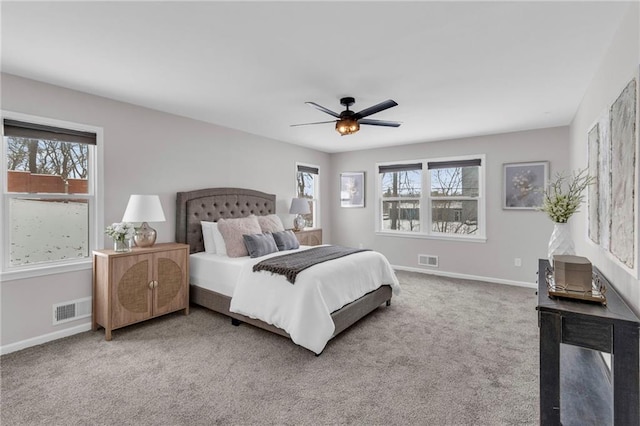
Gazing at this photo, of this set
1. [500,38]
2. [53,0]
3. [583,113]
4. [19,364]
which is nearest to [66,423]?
[19,364]

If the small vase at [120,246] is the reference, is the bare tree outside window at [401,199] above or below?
above

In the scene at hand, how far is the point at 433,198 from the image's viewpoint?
5.78m

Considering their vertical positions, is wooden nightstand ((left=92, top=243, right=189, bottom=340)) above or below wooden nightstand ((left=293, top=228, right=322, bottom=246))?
below

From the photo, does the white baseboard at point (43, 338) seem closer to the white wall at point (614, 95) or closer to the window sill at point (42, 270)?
the window sill at point (42, 270)

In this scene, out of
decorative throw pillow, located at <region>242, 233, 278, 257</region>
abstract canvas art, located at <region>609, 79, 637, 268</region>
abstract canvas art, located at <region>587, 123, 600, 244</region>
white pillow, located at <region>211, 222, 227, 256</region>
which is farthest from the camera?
white pillow, located at <region>211, 222, 227, 256</region>

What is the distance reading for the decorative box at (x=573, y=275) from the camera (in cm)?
172

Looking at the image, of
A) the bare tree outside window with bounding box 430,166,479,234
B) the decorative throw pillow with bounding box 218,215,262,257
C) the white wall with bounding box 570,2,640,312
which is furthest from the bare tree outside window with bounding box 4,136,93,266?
the bare tree outside window with bounding box 430,166,479,234

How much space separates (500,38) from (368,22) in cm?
98

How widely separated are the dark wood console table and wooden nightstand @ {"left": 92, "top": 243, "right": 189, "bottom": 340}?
135 inches

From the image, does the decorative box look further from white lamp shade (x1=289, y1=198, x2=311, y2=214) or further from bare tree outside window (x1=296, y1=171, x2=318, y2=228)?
bare tree outside window (x1=296, y1=171, x2=318, y2=228)

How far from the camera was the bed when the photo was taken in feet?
10.2

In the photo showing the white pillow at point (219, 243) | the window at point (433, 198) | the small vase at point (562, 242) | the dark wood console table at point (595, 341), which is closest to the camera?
the dark wood console table at point (595, 341)

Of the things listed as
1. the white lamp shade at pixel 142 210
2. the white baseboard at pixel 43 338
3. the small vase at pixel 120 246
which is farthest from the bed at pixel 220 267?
the white baseboard at pixel 43 338

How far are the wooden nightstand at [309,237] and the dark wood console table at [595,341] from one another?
162 inches
